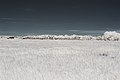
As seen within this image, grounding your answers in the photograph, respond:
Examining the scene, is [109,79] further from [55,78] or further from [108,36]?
[108,36]

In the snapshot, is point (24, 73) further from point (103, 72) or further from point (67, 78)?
point (103, 72)

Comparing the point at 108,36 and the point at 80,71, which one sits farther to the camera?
the point at 108,36

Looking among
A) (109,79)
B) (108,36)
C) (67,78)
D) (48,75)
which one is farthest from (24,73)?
(108,36)

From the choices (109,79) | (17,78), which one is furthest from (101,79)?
(17,78)

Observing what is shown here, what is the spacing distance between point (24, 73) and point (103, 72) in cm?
301

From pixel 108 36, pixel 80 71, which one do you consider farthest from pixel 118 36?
pixel 80 71

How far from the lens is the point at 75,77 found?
29.7 ft

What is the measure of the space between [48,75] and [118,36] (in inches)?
5249

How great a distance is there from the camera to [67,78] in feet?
29.5

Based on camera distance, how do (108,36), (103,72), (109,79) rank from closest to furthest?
1. (109,79)
2. (103,72)
3. (108,36)

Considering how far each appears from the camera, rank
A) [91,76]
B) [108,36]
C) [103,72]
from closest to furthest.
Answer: [91,76]
[103,72]
[108,36]

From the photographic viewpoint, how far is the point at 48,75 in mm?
9461

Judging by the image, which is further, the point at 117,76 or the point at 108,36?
the point at 108,36

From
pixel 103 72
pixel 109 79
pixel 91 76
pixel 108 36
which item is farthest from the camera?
pixel 108 36
